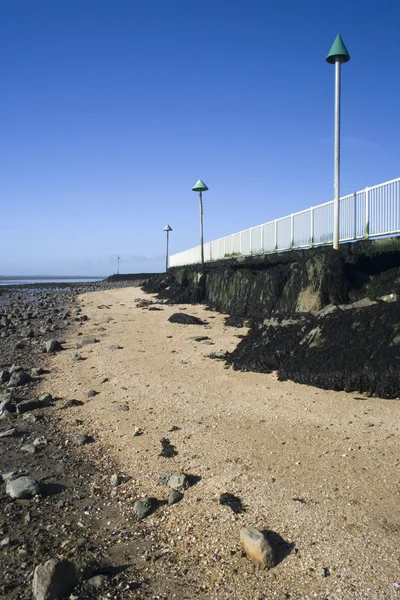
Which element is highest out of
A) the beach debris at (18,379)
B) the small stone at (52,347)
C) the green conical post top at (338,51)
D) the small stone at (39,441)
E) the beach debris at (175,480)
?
the green conical post top at (338,51)

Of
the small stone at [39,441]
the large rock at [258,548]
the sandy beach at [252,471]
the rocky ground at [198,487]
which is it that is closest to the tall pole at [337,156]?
the sandy beach at [252,471]

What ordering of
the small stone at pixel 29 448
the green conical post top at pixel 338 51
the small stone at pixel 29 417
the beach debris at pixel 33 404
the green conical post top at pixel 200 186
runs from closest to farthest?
the small stone at pixel 29 448 → the small stone at pixel 29 417 → the beach debris at pixel 33 404 → the green conical post top at pixel 338 51 → the green conical post top at pixel 200 186

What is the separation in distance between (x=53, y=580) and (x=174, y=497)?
1.02 metres

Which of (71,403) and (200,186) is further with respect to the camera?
(200,186)

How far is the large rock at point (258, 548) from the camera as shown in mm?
2465

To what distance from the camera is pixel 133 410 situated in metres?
5.11

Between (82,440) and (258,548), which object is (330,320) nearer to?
(82,440)

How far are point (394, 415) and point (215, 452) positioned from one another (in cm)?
178

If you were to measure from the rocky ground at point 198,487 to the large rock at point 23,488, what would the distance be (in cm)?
2

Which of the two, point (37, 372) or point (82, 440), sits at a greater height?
point (37, 372)

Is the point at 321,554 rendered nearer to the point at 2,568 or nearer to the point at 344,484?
the point at 344,484

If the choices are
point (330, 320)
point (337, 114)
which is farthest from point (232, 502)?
point (337, 114)

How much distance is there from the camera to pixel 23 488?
345cm

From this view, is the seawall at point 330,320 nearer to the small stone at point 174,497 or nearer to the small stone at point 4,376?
the small stone at point 174,497
